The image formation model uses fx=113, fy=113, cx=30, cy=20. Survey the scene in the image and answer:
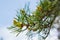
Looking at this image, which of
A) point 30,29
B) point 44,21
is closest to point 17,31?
point 30,29

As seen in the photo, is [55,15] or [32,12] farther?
[32,12]

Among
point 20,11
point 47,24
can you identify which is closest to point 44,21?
point 47,24

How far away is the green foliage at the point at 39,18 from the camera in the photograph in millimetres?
735

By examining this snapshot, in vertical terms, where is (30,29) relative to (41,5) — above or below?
below

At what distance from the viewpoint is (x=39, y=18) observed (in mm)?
785

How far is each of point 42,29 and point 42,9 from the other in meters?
0.15

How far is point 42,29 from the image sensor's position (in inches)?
31.6

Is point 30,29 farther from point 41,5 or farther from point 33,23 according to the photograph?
point 41,5

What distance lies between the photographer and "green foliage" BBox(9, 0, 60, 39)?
735mm

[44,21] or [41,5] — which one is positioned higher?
[41,5]

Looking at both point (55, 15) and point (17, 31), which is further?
point (17, 31)

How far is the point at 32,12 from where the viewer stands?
0.83m

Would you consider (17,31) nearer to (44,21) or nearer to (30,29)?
(30,29)

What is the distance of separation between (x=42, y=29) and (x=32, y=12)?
143 mm
